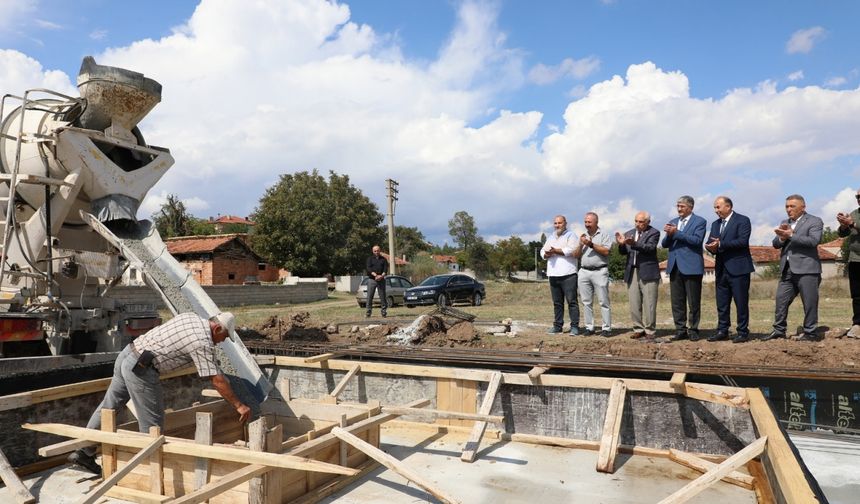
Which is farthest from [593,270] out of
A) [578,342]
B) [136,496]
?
[136,496]

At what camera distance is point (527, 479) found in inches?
168

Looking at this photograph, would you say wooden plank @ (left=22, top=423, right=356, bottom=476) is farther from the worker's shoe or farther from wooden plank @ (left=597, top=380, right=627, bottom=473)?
wooden plank @ (left=597, top=380, right=627, bottom=473)

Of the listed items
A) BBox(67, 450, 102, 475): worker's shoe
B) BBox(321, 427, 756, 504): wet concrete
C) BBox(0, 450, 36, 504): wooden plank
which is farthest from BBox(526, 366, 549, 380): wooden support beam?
BBox(0, 450, 36, 504): wooden plank

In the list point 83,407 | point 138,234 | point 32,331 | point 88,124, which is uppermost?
point 88,124

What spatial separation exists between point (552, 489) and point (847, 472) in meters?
2.18

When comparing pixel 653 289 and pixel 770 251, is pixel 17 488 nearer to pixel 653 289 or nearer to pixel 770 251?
pixel 653 289

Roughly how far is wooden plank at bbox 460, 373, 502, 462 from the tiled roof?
35.0 m

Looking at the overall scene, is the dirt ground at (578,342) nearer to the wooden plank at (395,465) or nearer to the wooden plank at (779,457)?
the wooden plank at (779,457)

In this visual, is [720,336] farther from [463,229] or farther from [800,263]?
[463,229]

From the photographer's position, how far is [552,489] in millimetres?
4062

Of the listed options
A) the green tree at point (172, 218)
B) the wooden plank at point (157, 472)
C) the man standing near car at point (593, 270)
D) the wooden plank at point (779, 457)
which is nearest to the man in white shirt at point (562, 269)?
the man standing near car at point (593, 270)

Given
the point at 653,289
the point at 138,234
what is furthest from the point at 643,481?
the point at 138,234

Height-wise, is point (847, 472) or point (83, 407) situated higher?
point (83, 407)

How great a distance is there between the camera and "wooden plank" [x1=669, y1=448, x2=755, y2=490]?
4.05 metres
